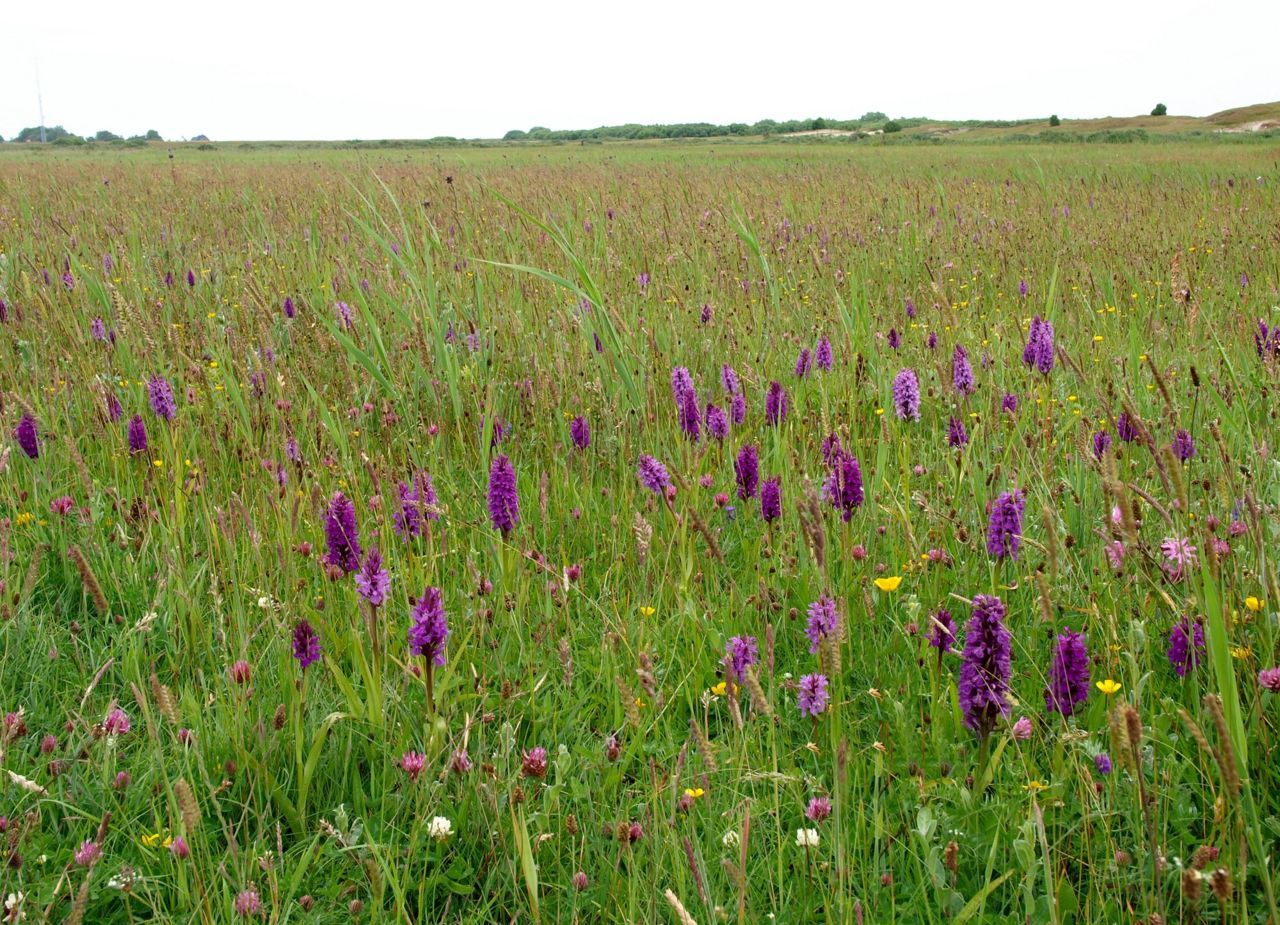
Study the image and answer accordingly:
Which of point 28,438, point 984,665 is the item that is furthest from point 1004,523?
point 28,438

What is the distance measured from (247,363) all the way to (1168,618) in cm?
350

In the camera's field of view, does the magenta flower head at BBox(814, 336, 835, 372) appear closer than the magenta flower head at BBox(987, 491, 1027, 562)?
No

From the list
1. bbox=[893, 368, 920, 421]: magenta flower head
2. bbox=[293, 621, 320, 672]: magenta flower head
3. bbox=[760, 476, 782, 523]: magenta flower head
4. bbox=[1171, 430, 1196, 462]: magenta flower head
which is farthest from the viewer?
bbox=[893, 368, 920, 421]: magenta flower head

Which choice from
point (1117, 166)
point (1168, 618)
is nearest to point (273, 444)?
point (1168, 618)

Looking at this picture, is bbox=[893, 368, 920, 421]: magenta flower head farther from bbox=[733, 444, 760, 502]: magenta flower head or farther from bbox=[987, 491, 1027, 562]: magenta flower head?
bbox=[987, 491, 1027, 562]: magenta flower head

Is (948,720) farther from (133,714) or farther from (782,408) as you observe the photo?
(133,714)

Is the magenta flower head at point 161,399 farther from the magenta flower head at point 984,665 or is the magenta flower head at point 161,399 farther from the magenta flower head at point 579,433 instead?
the magenta flower head at point 984,665

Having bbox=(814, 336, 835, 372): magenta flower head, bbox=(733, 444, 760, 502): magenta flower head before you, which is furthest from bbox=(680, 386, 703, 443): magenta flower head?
bbox=(814, 336, 835, 372): magenta flower head

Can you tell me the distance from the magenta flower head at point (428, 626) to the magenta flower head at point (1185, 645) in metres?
1.41

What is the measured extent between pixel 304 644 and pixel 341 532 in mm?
364

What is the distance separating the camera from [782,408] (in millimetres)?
3154

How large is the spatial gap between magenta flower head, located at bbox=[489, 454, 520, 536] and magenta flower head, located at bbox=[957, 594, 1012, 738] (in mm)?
1137

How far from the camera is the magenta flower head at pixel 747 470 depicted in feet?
8.59

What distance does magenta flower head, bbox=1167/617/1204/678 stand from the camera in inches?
69.8
